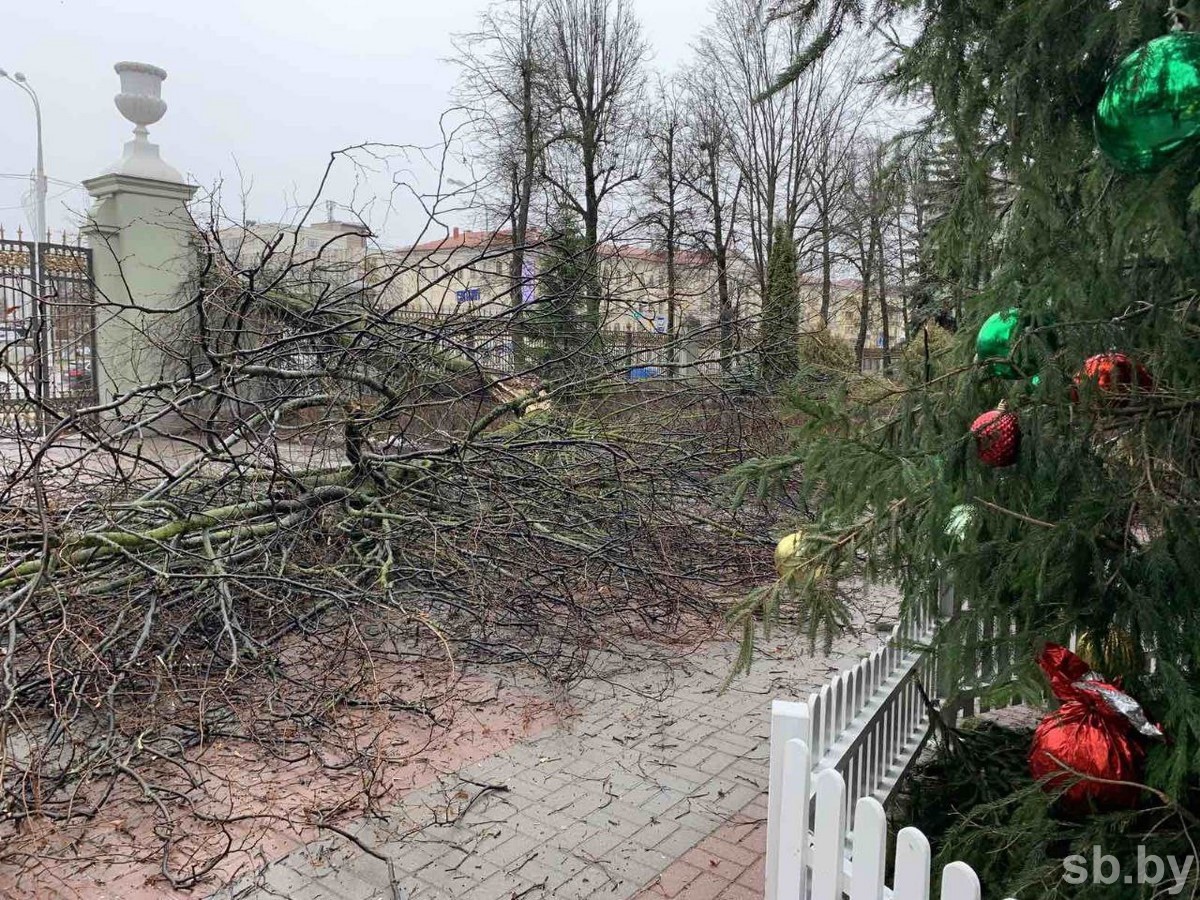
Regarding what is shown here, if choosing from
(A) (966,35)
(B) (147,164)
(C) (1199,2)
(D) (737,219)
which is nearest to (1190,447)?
(C) (1199,2)

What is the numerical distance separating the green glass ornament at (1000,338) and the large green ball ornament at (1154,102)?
606mm

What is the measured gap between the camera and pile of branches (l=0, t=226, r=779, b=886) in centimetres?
372

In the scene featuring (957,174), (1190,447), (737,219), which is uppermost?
(737,219)

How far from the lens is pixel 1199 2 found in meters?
1.90

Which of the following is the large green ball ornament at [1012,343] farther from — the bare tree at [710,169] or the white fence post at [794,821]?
the bare tree at [710,169]

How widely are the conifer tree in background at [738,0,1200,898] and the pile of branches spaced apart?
8.10 ft

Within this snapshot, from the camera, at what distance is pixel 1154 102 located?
1731 millimetres

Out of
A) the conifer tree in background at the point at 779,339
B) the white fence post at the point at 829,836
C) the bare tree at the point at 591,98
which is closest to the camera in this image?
the white fence post at the point at 829,836

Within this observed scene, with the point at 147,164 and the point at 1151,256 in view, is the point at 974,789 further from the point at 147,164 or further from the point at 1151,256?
the point at 147,164

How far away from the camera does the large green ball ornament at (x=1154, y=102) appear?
1715 mm

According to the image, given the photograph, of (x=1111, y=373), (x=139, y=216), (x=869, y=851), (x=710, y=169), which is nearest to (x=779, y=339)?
(x=1111, y=373)

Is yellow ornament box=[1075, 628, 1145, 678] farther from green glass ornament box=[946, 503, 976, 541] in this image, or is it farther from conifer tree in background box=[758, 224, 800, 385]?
conifer tree in background box=[758, 224, 800, 385]

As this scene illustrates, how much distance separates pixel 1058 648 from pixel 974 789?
100 cm

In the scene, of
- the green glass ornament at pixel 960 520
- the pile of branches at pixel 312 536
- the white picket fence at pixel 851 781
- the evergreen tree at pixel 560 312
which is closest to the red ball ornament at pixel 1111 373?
the green glass ornament at pixel 960 520
